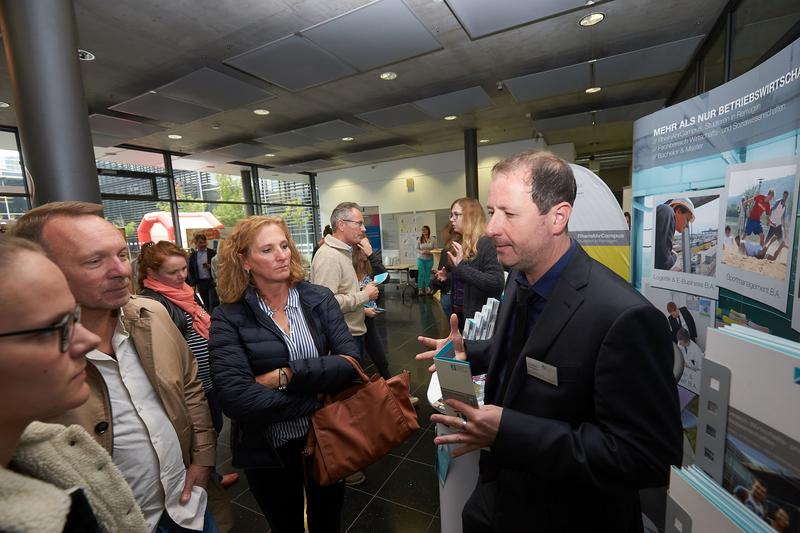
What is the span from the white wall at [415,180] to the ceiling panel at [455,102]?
343cm

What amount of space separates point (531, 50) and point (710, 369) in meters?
4.76

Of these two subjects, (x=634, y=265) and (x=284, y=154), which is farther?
(x=284, y=154)

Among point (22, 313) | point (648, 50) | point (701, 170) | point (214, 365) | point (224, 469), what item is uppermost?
point (648, 50)

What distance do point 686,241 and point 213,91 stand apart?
5407 millimetres

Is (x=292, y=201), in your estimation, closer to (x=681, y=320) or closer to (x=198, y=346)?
(x=198, y=346)

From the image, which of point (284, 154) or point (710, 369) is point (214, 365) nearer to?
point (710, 369)

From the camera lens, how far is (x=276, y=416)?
1.40m

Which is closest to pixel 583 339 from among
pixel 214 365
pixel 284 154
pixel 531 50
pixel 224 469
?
pixel 214 365

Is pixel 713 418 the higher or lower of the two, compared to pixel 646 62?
lower

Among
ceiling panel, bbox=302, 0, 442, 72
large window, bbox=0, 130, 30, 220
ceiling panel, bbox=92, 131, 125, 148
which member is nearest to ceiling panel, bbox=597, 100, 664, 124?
ceiling panel, bbox=302, 0, 442, 72

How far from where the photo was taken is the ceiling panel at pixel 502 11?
3127mm

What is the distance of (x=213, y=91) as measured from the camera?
4699 millimetres

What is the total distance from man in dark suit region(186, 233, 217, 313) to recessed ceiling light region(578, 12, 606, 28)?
6.30 metres

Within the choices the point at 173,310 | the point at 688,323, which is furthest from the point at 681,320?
the point at 173,310
